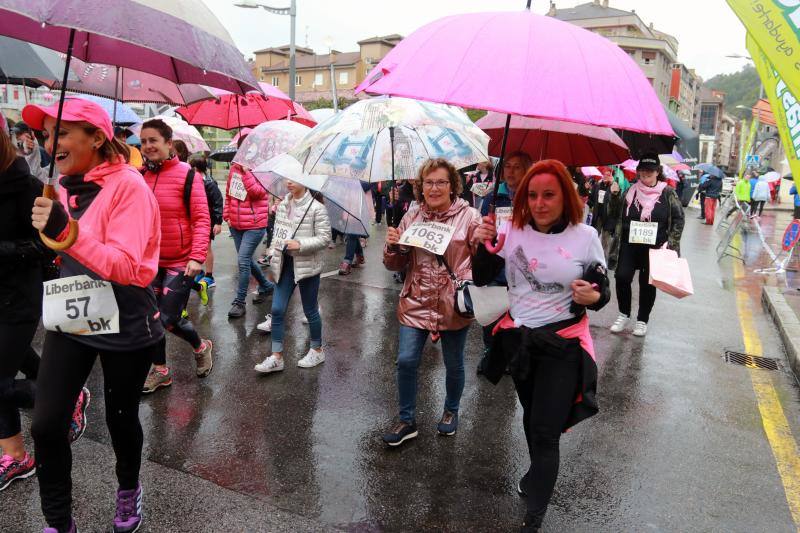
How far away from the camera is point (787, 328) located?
6578 mm

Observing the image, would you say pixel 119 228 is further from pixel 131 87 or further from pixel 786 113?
pixel 131 87

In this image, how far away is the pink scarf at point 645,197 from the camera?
6.10 m

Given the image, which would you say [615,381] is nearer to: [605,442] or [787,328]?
[605,442]

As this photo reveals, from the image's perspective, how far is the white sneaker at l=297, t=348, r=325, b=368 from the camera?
5.08 meters

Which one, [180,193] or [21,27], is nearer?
[21,27]

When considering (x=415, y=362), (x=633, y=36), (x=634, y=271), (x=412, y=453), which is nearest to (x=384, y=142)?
(x=415, y=362)

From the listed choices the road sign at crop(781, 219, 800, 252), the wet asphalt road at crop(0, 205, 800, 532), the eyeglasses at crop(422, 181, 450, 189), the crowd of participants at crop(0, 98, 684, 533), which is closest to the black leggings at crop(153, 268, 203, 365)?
the wet asphalt road at crop(0, 205, 800, 532)

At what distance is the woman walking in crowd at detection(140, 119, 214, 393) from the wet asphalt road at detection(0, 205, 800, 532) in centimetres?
68

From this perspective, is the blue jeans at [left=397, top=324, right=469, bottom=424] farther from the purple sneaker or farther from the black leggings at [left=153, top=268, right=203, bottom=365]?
the black leggings at [left=153, top=268, right=203, bottom=365]

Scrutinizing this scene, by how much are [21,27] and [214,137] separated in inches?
936

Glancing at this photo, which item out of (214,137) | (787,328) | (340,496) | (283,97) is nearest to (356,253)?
(283,97)

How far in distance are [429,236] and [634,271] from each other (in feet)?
12.1

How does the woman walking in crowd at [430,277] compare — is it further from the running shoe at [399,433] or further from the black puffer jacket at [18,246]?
the black puffer jacket at [18,246]

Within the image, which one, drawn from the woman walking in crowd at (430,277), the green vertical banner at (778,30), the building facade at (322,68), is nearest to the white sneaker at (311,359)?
the woman walking in crowd at (430,277)
